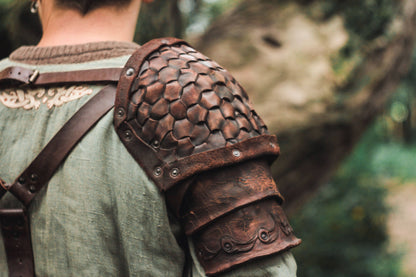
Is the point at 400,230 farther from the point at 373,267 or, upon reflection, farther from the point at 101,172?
the point at 101,172

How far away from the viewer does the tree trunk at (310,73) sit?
11.4 ft

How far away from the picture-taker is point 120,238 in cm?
91

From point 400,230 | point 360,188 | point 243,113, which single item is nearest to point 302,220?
point 360,188

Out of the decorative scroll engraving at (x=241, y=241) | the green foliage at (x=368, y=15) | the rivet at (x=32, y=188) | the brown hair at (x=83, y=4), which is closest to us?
the decorative scroll engraving at (x=241, y=241)

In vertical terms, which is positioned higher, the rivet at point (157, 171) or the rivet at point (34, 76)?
the rivet at point (157, 171)

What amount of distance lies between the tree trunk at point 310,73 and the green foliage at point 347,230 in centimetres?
174

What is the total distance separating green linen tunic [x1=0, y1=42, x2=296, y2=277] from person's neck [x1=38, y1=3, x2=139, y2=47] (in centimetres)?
11

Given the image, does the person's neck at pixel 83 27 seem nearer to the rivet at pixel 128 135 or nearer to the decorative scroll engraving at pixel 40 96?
the decorative scroll engraving at pixel 40 96

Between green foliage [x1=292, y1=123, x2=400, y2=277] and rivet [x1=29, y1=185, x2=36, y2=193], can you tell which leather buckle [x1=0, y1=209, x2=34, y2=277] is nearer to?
rivet [x1=29, y1=185, x2=36, y2=193]

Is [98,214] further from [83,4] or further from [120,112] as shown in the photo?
[83,4]

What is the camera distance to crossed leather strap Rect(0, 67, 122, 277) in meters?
0.93

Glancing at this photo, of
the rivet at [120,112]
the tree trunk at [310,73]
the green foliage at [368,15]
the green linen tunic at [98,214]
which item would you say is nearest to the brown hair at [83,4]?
the green linen tunic at [98,214]

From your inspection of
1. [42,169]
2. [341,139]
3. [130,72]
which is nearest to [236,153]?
[130,72]

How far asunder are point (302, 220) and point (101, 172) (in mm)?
4798
